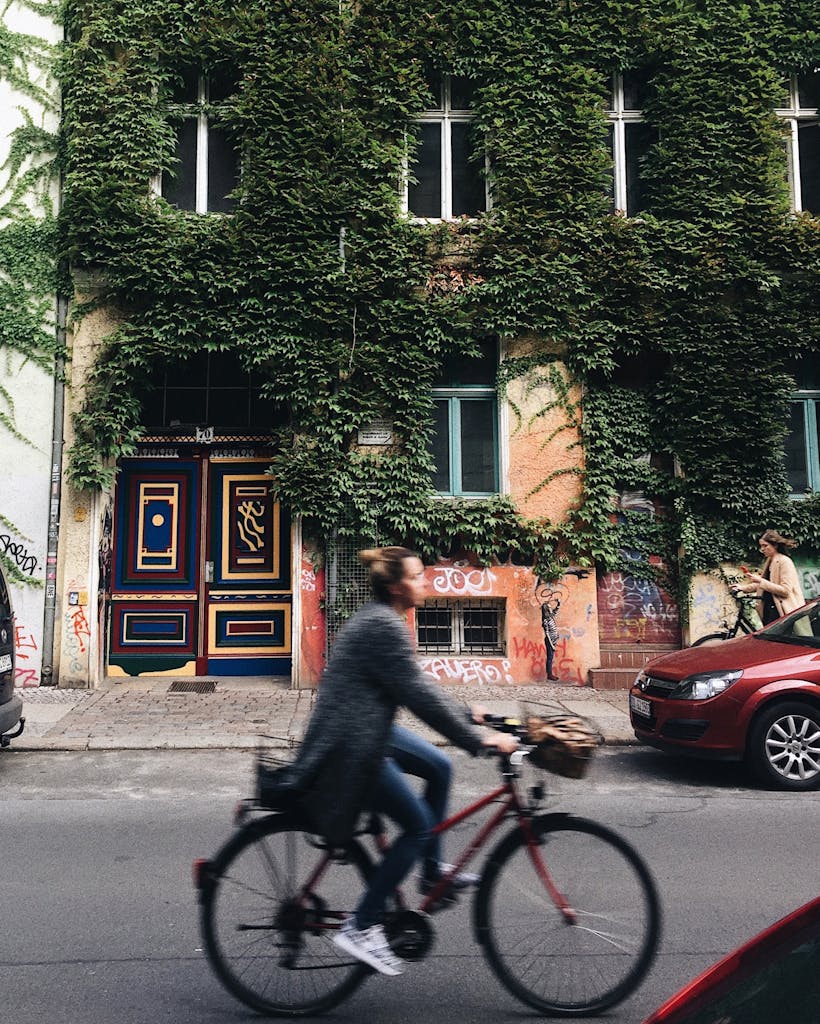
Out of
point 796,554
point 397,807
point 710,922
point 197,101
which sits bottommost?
point 710,922

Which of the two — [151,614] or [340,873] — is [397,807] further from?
[151,614]

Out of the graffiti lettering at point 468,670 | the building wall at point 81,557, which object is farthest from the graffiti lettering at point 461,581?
the building wall at point 81,557

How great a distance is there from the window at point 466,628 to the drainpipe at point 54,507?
4.86 meters

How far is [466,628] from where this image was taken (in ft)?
40.1

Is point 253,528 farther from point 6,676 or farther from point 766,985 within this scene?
point 766,985

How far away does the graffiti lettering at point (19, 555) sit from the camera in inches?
462

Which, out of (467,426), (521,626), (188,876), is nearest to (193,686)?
(521,626)

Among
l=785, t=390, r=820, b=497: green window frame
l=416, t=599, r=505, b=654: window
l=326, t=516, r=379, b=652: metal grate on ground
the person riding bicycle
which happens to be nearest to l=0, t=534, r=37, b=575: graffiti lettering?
l=326, t=516, r=379, b=652: metal grate on ground

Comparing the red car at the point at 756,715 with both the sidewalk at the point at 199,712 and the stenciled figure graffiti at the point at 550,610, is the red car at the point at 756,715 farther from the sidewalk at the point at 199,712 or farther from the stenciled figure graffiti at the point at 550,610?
the stenciled figure graffiti at the point at 550,610

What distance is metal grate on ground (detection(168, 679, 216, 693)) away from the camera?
11.5m

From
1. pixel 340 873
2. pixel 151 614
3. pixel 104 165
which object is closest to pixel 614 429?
pixel 151 614

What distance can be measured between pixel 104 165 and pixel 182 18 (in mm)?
2315

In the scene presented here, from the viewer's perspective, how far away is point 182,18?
1210 cm

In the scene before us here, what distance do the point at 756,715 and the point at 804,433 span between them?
6.90m
